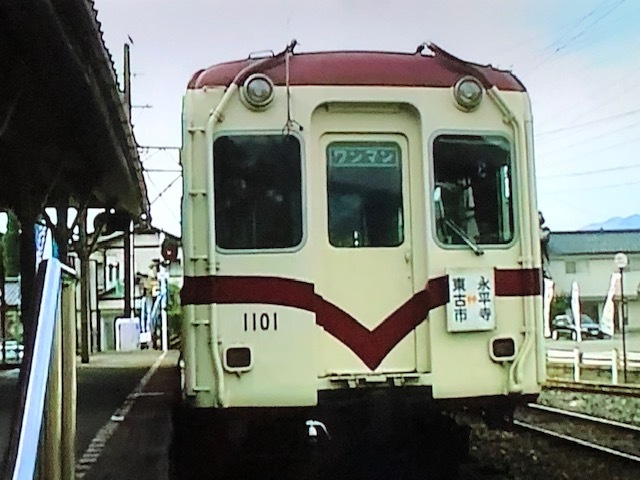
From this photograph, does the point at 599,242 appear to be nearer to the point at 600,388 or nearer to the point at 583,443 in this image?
the point at 600,388

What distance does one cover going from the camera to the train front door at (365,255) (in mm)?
4930

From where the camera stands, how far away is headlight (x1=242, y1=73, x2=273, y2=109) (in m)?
4.86

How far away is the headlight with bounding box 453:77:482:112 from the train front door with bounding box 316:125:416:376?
0.33m

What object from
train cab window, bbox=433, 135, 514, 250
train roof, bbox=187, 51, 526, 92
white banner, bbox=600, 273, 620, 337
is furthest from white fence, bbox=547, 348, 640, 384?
train roof, bbox=187, 51, 526, 92

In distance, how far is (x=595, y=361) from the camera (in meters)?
14.8

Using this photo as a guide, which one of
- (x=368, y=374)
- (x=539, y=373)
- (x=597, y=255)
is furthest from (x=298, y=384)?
(x=597, y=255)

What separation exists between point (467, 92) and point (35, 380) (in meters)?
3.32

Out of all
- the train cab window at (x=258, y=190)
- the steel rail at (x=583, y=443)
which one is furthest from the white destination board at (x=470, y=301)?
the steel rail at (x=583, y=443)

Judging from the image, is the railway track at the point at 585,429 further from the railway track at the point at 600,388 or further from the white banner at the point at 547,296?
the railway track at the point at 600,388

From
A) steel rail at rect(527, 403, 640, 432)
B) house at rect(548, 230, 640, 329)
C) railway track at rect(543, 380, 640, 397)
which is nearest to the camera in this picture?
steel rail at rect(527, 403, 640, 432)

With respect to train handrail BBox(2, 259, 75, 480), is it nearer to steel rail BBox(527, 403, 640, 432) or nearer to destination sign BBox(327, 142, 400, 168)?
destination sign BBox(327, 142, 400, 168)

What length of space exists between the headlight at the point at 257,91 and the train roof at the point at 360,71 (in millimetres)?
74

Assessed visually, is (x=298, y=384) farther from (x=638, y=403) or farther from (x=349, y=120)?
(x=638, y=403)

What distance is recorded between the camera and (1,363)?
54.1ft
